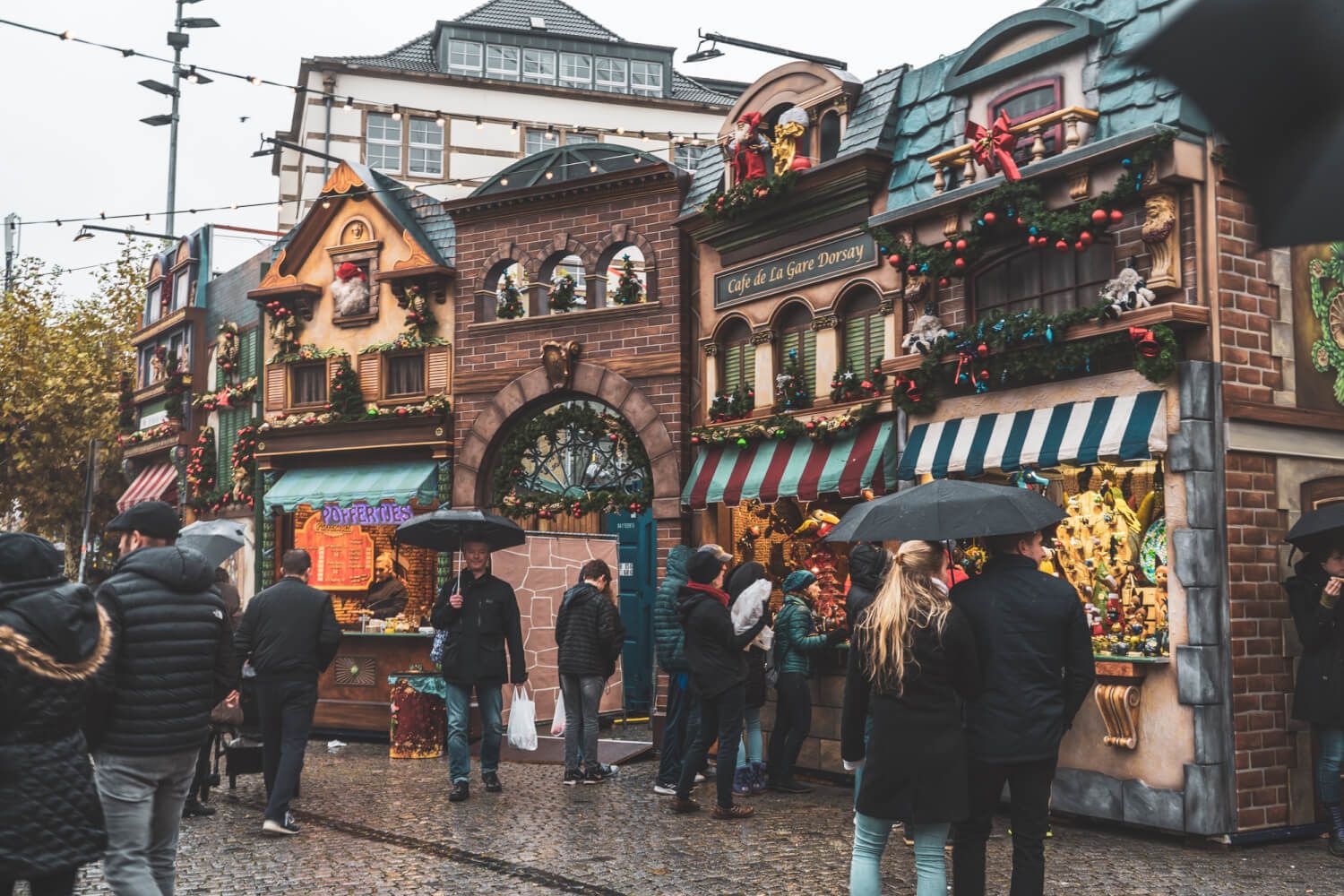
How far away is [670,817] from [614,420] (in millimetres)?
7710

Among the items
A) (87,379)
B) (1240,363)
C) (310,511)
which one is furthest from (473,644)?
(87,379)

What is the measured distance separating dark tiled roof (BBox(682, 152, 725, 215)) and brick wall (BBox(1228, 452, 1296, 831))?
320 inches

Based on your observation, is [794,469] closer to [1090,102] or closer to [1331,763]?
[1090,102]

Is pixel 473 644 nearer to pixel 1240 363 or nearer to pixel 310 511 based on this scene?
pixel 1240 363

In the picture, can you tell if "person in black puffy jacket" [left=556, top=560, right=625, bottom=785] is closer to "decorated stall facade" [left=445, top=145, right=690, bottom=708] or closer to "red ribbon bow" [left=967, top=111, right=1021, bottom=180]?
"decorated stall facade" [left=445, top=145, right=690, bottom=708]

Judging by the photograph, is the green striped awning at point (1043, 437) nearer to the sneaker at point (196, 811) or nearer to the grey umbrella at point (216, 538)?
the grey umbrella at point (216, 538)

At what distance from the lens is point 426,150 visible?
39.4 metres

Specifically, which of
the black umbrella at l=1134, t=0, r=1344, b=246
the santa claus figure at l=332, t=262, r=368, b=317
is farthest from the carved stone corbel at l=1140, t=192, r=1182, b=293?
Answer: the santa claus figure at l=332, t=262, r=368, b=317

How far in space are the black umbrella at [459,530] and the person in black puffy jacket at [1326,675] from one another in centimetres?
669

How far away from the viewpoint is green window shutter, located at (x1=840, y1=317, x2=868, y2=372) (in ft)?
48.5

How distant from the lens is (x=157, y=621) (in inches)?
246

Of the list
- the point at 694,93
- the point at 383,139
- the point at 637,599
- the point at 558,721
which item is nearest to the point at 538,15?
the point at 694,93

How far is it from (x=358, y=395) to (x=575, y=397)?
357 centimetres

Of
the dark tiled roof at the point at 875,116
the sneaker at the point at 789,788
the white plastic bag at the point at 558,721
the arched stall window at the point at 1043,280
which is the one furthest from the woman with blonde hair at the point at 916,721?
the white plastic bag at the point at 558,721
